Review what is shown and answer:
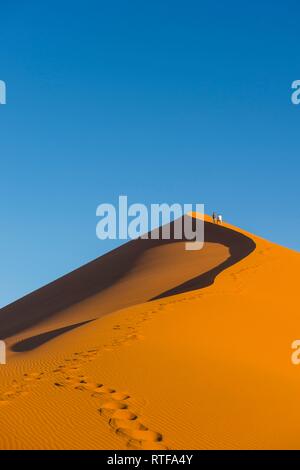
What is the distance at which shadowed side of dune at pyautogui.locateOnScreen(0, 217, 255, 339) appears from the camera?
26591 mm

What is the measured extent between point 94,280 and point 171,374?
2330 cm

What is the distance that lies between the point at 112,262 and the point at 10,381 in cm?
2594

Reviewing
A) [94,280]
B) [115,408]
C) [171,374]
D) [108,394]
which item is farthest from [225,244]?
[115,408]

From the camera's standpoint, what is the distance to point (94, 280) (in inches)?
1321

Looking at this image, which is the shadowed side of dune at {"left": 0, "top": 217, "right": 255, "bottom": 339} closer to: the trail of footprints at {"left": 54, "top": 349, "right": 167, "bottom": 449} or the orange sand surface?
the orange sand surface

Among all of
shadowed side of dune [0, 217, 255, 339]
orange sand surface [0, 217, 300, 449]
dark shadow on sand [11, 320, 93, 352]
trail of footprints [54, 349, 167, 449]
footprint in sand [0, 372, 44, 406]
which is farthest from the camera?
shadowed side of dune [0, 217, 255, 339]

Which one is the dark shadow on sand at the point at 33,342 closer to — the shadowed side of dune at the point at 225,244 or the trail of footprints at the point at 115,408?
the trail of footprints at the point at 115,408

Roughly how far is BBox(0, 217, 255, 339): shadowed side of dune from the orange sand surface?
3781 mm

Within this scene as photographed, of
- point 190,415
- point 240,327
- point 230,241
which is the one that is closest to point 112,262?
point 230,241

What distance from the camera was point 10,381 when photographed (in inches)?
435

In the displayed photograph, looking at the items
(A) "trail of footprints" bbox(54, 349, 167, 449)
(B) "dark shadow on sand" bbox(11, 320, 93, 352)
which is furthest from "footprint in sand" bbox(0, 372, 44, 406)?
(B) "dark shadow on sand" bbox(11, 320, 93, 352)

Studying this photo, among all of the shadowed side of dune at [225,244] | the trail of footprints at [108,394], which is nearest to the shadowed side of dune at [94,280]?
the shadowed side of dune at [225,244]

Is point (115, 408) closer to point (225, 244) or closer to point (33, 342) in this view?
point (33, 342)

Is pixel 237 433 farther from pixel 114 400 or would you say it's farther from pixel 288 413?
pixel 114 400
